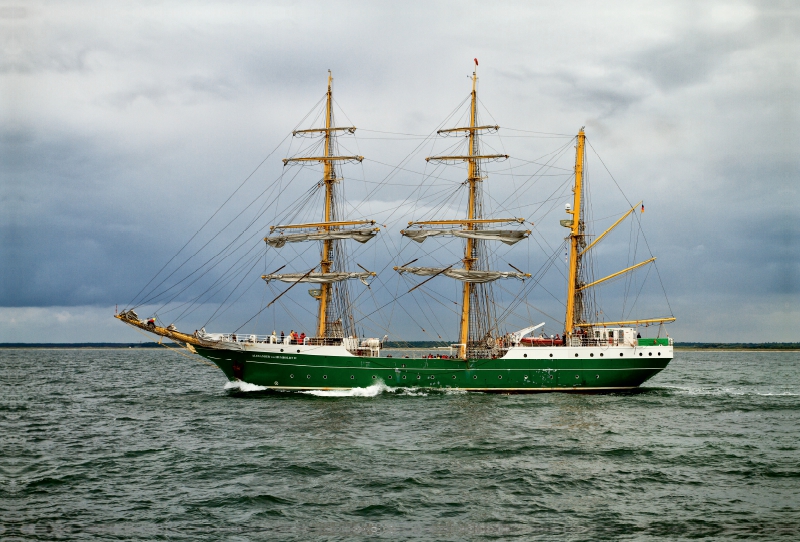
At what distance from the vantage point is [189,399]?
47.7 meters

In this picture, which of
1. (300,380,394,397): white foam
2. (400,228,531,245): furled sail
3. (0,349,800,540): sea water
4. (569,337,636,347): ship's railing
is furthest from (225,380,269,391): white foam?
(569,337,636,347): ship's railing

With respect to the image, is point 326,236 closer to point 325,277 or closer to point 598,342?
point 325,277

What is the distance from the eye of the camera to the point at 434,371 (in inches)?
1875

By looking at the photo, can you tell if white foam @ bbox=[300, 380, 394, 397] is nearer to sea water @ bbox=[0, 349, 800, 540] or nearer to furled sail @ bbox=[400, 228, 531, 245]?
sea water @ bbox=[0, 349, 800, 540]

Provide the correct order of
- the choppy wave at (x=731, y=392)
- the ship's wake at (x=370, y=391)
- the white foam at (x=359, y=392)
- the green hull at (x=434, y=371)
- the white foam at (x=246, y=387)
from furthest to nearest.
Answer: the choppy wave at (x=731, y=392), the white foam at (x=246, y=387), the green hull at (x=434, y=371), the ship's wake at (x=370, y=391), the white foam at (x=359, y=392)

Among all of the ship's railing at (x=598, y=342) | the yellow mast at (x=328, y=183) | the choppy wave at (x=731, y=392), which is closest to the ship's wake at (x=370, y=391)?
the yellow mast at (x=328, y=183)

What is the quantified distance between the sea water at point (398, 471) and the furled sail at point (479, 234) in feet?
47.0

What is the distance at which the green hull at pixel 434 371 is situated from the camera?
4691 centimetres

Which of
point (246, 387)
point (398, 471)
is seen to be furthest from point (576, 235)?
point (398, 471)

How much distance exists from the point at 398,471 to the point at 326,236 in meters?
30.0

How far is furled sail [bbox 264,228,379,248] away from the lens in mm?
51625

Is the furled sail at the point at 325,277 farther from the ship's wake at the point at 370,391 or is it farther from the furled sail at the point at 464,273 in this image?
the ship's wake at the point at 370,391

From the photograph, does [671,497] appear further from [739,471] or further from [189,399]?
[189,399]

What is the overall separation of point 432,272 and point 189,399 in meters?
19.7
